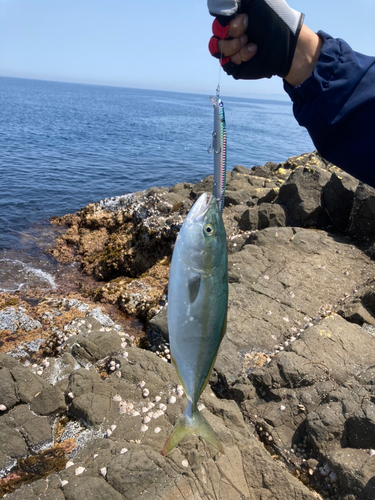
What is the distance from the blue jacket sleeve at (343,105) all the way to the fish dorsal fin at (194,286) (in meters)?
1.25

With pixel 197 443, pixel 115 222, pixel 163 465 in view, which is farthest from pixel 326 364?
pixel 115 222

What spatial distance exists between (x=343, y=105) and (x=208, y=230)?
1158 mm

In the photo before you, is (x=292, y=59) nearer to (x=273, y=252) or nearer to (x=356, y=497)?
(x=356, y=497)

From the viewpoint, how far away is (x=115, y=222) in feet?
50.3

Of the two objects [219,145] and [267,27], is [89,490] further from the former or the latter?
[267,27]

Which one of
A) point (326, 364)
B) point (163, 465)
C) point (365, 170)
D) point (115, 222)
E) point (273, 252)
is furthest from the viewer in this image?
point (115, 222)

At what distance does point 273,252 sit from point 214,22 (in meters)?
7.24

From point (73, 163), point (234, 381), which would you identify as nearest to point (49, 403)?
point (234, 381)

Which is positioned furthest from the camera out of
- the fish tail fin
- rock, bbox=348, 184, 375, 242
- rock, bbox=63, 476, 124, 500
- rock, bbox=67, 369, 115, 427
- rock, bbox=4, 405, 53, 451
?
rock, bbox=348, 184, 375, 242

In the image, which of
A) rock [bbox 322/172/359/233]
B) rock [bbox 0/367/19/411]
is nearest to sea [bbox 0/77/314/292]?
rock [bbox 0/367/19/411]

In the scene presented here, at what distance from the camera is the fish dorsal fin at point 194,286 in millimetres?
2562

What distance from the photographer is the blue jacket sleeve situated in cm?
227

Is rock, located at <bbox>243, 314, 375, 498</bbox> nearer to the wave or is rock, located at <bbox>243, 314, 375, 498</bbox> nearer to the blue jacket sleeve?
the blue jacket sleeve

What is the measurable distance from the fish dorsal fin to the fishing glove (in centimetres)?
154
